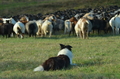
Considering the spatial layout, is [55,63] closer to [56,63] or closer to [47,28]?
[56,63]

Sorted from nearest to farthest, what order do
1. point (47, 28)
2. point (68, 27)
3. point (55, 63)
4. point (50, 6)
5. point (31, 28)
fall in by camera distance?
1. point (55, 63)
2. point (31, 28)
3. point (47, 28)
4. point (68, 27)
5. point (50, 6)

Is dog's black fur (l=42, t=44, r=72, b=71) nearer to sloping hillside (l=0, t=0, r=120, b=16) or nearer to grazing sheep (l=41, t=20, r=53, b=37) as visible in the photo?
grazing sheep (l=41, t=20, r=53, b=37)

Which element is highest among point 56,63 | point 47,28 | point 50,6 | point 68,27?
point 56,63

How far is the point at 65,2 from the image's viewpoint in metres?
67.0

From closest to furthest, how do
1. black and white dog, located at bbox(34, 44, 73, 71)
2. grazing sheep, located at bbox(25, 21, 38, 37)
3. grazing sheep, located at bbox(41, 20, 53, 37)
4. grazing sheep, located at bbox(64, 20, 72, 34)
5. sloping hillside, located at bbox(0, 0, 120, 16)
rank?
black and white dog, located at bbox(34, 44, 73, 71) < grazing sheep, located at bbox(25, 21, 38, 37) < grazing sheep, located at bbox(41, 20, 53, 37) < grazing sheep, located at bbox(64, 20, 72, 34) < sloping hillside, located at bbox(0, 0, 120, 16)

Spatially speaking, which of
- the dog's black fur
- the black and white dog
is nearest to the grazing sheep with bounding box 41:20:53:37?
the black and white dog

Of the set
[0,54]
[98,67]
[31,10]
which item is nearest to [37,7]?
[31,10]

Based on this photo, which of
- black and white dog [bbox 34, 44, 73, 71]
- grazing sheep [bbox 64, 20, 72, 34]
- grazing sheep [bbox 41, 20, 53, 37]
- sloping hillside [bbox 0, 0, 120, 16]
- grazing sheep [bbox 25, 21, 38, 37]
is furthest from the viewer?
sloping hillside [bbox 0, 0, 120, 16]

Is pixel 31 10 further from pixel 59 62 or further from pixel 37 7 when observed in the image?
pixel 59 62

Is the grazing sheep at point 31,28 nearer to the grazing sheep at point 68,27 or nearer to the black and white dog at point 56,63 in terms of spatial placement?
the grazing sheep at point 68,27

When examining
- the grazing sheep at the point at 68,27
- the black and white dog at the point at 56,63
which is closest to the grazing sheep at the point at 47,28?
the grazing sheep at the point at 68,27

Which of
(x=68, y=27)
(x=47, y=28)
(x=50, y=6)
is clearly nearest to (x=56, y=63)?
(x=47, y=28)

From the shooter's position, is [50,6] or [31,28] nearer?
[31,28]

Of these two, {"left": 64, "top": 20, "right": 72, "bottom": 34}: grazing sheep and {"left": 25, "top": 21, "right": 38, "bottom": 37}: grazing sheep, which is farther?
{"left": 64, "top": 20, "right": 72, "bottom": 34}: grazing sheep
